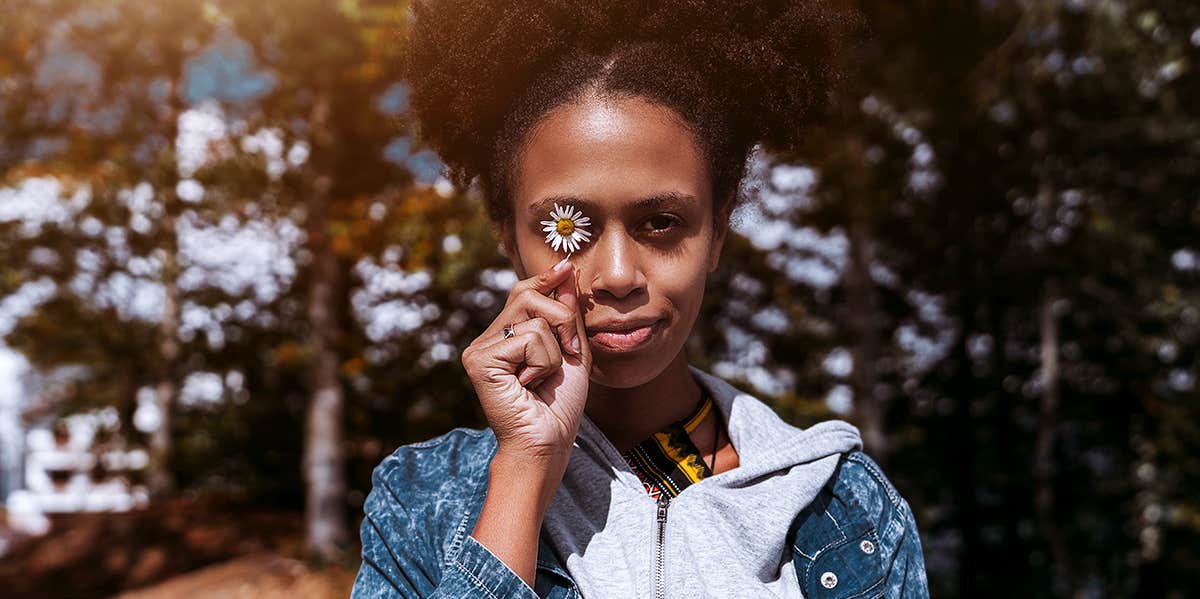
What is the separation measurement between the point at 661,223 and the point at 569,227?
0.59 feet

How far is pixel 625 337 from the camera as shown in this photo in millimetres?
1783

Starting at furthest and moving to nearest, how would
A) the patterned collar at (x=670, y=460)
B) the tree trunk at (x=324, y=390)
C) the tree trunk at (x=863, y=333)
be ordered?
the tree trunk at (x=324, y=390) → the tree trunk at (x=863, y=333) → the patterned collar at (x=670, y=460)

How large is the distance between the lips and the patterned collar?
0.32 m

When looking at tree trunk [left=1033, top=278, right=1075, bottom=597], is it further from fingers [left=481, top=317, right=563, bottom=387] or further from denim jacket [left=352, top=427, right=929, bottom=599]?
fingers [left=481, top=317, right=563, bottom=387]

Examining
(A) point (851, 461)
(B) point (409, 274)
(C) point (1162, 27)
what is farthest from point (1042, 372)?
(A) point (851, 461)

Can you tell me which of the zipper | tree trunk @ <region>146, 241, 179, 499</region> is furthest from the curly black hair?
tree trunk @ <region>146, 241, 179, 499</region>

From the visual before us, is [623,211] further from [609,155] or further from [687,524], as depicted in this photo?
[687,524]

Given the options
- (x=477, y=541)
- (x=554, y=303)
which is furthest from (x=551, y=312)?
(x=477, y=541)

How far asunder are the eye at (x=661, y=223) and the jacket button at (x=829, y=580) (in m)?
0.75

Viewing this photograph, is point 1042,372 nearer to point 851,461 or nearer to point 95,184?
point 851,461

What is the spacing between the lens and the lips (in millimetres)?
1775

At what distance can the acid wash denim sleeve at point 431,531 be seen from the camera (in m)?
1.57

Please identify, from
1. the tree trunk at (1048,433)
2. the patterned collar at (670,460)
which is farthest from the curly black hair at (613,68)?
the tree trunk at (1048,433)

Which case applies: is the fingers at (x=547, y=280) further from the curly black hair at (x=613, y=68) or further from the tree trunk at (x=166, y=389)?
the tree trunk at (x=166, y=389)
